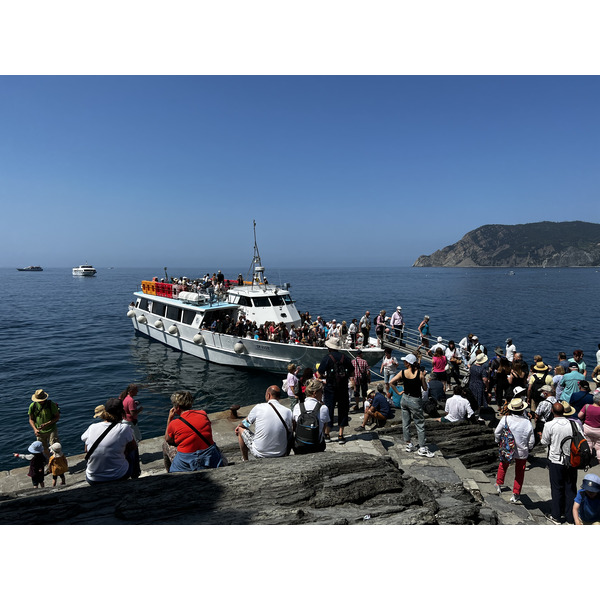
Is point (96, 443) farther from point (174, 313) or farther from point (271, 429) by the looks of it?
point (174, 313)

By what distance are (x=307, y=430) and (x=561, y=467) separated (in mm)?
4073

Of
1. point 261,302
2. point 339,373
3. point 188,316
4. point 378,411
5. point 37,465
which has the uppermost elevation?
point 261,302

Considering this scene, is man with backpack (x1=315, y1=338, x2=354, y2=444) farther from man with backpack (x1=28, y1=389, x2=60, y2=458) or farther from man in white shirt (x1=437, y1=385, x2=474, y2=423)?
man with backpack (x1=28, y1=389, x2=60, y2=458)

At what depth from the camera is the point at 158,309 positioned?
24.7 metres

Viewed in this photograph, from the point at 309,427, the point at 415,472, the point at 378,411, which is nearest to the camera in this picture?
the point at 309,427

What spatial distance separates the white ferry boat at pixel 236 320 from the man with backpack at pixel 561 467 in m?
10.4

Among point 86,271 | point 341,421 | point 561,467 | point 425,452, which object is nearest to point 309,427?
point 341,421

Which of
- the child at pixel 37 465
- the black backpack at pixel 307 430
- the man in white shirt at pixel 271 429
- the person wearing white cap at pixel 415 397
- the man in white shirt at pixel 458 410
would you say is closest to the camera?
the man in white shirt at pixel 271 429

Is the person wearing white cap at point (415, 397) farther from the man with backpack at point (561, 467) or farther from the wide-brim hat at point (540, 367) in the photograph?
the wide-brim hat at point (540, 367)

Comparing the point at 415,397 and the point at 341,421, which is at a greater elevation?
the point at 415,397

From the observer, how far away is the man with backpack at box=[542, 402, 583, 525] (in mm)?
5324

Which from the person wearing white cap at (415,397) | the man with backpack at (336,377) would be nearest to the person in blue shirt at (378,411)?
the man with backpack at (336,377)

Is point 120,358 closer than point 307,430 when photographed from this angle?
No

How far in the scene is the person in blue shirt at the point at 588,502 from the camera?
4406 millimetres
